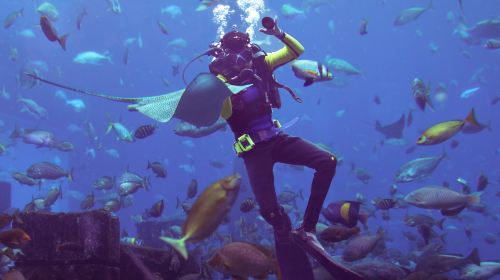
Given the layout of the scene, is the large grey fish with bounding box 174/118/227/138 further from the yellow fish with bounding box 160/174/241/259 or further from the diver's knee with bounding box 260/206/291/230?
the yellow fish with bounding box 160/174/241/259

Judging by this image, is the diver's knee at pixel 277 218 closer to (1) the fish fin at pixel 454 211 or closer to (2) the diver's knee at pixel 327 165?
(2) the diver's knee at pixel 327 165

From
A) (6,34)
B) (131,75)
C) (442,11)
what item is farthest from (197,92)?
(442,11)

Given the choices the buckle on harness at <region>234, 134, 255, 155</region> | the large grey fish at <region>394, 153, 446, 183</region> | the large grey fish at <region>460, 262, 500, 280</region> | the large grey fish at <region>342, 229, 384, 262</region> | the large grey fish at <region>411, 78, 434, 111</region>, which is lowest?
the large grey fish at <region>460, 262, 500, 280</region>

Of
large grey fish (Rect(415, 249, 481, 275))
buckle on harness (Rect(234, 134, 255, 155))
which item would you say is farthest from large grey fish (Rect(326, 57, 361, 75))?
buckle on harness (Rect(234, 134, 255, 155))

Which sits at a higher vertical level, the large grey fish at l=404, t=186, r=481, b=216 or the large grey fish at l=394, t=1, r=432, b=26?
the large grey fish at l=394, t=1, r=432, b=26

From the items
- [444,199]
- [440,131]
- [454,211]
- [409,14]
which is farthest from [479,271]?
[409,14]

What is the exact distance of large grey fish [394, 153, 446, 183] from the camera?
30.1ft

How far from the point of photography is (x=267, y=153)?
16.0 ft

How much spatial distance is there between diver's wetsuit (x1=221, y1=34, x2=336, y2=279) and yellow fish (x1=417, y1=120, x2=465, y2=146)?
234cm

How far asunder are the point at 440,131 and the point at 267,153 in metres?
3.15

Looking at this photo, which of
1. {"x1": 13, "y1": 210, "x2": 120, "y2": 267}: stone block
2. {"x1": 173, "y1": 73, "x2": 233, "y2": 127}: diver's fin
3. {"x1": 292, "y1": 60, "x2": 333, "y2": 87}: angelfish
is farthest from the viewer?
{"x1": 292, "y1": 60, "x2": 333, "y2": 87}: angelfish

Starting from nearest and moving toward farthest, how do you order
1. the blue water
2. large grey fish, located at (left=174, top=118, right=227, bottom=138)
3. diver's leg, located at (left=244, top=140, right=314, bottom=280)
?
1. diver's leg, located at (left=244, top=140, right=314, bottom=280)
2. large grey fish, located at (left=174, top=118, right=227, bottom=138)
3. the blue water

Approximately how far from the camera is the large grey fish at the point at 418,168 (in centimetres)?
917

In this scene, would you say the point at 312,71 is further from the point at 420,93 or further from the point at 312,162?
the point at 420,93
